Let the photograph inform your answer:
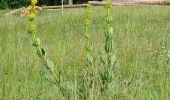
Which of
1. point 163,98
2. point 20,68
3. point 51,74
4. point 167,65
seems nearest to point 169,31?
point 167,65

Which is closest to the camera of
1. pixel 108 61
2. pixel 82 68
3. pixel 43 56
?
pixel 43 56

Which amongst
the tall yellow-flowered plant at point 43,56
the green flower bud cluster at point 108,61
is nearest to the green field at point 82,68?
the green flower bud cluster at point 108,61

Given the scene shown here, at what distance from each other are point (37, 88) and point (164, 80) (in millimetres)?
1314

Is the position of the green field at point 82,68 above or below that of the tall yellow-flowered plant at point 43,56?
below

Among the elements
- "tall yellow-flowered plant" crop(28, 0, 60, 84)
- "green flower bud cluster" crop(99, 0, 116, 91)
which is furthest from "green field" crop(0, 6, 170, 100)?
"tall yellow-flowered plant" crop(28, 0, 60, 84)

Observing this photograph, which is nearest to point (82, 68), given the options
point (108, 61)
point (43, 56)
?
point (108, 61)

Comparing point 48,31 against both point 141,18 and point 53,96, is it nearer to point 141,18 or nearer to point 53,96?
point 141,18

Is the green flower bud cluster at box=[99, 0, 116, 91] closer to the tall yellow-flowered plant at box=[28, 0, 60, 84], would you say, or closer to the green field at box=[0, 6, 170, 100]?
the green field at box=[0, 6, 170, 100]

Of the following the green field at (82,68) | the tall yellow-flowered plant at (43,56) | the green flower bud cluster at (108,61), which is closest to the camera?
the tall yellow-flowered plant at (43,56)

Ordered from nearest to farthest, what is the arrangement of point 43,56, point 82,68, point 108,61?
1. point 43,56
2. point 108,61
3. point 82,68

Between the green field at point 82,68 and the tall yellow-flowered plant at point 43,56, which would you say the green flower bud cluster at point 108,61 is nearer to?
the green field at point 82,68

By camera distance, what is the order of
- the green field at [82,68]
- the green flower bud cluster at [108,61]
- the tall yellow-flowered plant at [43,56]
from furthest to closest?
the green field at [82,68]
the green flower bud cluster at [108,61]
the tall yellow-flowered plant at [43,56]

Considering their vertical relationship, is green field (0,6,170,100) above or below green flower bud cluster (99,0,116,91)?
below

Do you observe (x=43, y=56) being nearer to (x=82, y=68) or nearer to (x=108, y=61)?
(x=108, y=61)
